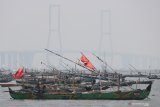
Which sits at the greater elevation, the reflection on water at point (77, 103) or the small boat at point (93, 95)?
the small boat at point (93, 95)

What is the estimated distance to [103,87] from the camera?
109375mm

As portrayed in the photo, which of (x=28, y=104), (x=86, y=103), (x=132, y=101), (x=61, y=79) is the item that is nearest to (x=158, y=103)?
(x=132, y=101)

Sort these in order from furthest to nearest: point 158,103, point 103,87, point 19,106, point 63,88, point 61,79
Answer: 1. point 61,79
2. point 103,87
3. point 63,88
4. point 158,103
5. point 19,106

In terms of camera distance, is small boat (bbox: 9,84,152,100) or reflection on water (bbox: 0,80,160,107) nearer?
reflection on water (bbox: 0,80,160,107)

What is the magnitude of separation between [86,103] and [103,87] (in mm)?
15656

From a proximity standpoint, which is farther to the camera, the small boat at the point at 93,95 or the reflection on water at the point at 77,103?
the small boat at the point at 93,95

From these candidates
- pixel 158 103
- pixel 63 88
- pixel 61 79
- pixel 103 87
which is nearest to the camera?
pixel 158 103

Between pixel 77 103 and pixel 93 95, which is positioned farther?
pixel 93 95

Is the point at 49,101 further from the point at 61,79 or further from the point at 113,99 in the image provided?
the point at 61,79

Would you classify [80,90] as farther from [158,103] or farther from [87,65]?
[158,103]

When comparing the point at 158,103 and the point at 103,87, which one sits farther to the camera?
the point at 103,87

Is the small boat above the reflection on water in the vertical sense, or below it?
above

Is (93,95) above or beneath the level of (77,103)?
above

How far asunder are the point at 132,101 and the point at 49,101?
1208 centimetres
